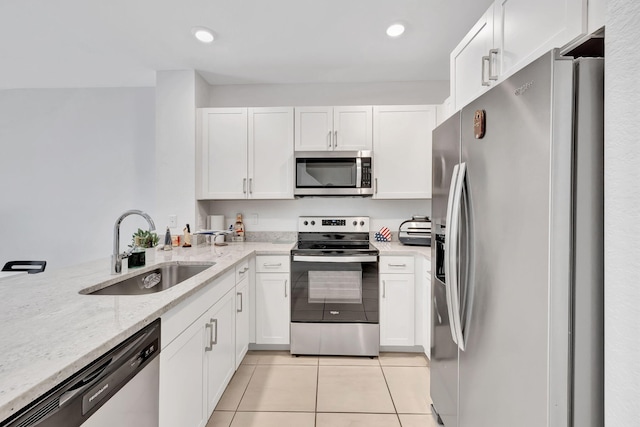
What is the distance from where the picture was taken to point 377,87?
3.23 metres

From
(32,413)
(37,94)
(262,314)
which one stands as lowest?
(262,314)

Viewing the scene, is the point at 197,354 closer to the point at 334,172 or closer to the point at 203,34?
the point at 334,172

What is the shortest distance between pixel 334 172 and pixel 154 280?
1658mm

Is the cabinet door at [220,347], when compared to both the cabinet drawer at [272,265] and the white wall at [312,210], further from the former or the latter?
the white wall at [312,210]

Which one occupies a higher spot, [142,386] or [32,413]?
[32,413]

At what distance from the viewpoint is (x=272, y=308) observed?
2674 mm

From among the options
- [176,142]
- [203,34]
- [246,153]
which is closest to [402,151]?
[246,153]

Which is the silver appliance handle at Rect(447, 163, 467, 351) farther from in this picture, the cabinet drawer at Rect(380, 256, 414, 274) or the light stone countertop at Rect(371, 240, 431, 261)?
the cabinet drawer at Rect(380, 256, 414, 274)

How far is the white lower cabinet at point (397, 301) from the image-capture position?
2.63m

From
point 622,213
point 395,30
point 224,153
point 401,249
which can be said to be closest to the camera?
point 622,213

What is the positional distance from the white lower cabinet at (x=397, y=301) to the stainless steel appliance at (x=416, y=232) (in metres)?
0.33

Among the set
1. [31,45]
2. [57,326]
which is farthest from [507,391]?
[31,45]

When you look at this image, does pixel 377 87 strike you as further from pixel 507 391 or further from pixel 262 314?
pixel 507 391

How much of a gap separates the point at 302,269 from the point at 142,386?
1.65 meters
